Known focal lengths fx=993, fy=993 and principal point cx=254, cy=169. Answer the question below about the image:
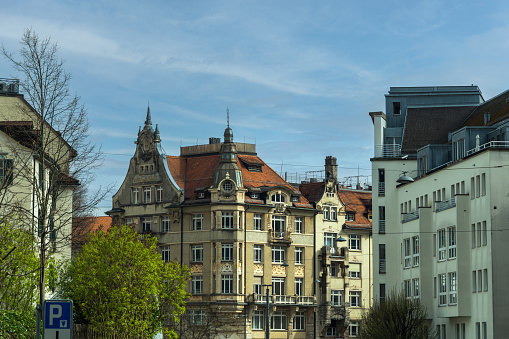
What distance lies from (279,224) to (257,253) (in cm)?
437

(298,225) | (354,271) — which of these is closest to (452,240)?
(298,225)

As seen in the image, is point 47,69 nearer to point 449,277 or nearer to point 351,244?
point 449,277

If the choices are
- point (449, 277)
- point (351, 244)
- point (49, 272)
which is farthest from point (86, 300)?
point (351, 244)

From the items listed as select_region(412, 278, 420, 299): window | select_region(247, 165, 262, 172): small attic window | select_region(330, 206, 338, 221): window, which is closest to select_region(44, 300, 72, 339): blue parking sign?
select_region(412, 278, 420, 299): window

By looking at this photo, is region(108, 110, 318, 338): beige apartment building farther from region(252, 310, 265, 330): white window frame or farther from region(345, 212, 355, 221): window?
region(345, 212, 355, 221): window

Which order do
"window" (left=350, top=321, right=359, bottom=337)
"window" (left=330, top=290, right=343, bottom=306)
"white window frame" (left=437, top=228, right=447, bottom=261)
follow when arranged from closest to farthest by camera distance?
"white window frame" (left=437, top=228, right=447, bottom=261) → "window" (left=330, top=290, right=343, bottom=306) → "window" (left=350, top=321, right=359, bottom=337)

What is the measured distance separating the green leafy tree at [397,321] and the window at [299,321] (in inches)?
1611

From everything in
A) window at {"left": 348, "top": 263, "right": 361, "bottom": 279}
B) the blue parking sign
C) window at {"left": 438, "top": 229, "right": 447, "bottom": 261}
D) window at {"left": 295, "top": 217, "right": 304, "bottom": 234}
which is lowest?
the blue parking sign

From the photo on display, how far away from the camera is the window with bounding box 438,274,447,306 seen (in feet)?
216

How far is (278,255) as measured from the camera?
10600 centimetres

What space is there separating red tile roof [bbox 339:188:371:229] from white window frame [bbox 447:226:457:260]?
152 feet

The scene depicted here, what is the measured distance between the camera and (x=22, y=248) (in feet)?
132

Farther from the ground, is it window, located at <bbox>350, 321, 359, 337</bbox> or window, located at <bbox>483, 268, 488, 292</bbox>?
window, located at <bbox>483, 268, 488, 292</bbox>

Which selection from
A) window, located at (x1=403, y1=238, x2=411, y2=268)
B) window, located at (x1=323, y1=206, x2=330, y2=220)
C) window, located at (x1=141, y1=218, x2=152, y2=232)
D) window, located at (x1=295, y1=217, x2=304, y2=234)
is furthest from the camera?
window, located at (x1=323, y1=206, x2=330, y2=220)
